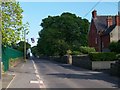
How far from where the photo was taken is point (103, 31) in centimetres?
8112

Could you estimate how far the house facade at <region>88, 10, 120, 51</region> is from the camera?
7462 centimetres

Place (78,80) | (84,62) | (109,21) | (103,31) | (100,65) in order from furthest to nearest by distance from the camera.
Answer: (109,21) < (103,31) < (84,62) < (100,65) < (78,80)

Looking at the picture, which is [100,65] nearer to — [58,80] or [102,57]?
[102,57]

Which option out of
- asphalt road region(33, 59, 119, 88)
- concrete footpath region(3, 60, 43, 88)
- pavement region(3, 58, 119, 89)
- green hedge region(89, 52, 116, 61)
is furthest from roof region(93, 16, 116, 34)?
pavement region(3, 58, 119, 89)

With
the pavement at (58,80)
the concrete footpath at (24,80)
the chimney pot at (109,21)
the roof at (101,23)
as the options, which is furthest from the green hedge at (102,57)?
the chimney pot at (109,21)

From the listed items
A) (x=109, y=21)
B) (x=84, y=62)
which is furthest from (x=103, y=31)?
(x=84, y=62)

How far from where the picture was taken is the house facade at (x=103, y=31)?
74625mm

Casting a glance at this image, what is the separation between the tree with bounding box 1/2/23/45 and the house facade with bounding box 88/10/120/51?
4439 centimetres

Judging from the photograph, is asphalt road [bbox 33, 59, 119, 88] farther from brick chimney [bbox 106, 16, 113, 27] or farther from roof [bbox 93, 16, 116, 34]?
roof [bbox 93, 16, 116, 34]

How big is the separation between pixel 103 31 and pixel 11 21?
52773 mm

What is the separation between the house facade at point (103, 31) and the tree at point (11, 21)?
146 ft

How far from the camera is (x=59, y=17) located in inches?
3907

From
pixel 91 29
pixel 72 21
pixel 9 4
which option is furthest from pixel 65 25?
pixel 9 4

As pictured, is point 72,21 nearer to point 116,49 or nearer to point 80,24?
point 80,24
